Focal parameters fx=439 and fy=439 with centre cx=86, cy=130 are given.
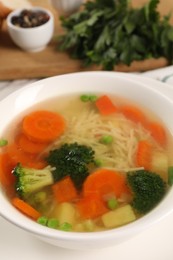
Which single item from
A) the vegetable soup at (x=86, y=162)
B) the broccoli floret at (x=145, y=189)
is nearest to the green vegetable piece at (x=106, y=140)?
the vegetable soup at (x=86, y=162)

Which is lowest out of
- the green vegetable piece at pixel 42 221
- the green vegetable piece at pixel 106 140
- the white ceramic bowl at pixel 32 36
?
the white ceramic bowl at pixel 32 36

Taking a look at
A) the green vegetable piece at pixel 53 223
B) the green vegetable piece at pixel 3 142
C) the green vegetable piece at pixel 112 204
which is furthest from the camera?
the green vegetable piece at pixel 3 142

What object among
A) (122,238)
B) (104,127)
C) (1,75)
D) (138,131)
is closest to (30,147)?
(104,127)

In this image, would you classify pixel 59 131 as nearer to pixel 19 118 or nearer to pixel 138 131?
pixel 19 118

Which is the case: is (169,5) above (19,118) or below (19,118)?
below

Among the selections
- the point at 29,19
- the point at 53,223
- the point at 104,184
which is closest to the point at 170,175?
the point at 104,184

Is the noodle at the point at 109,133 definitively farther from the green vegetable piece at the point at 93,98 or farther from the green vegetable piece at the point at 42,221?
the green vegetable piece at the point at 42,221

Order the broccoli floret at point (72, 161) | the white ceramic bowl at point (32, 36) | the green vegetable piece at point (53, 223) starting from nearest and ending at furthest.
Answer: the green vegetable piece at point (53, 223) → the broccoli floret at point (72, 161) → the white ceramic bowl at point (32, 36)
